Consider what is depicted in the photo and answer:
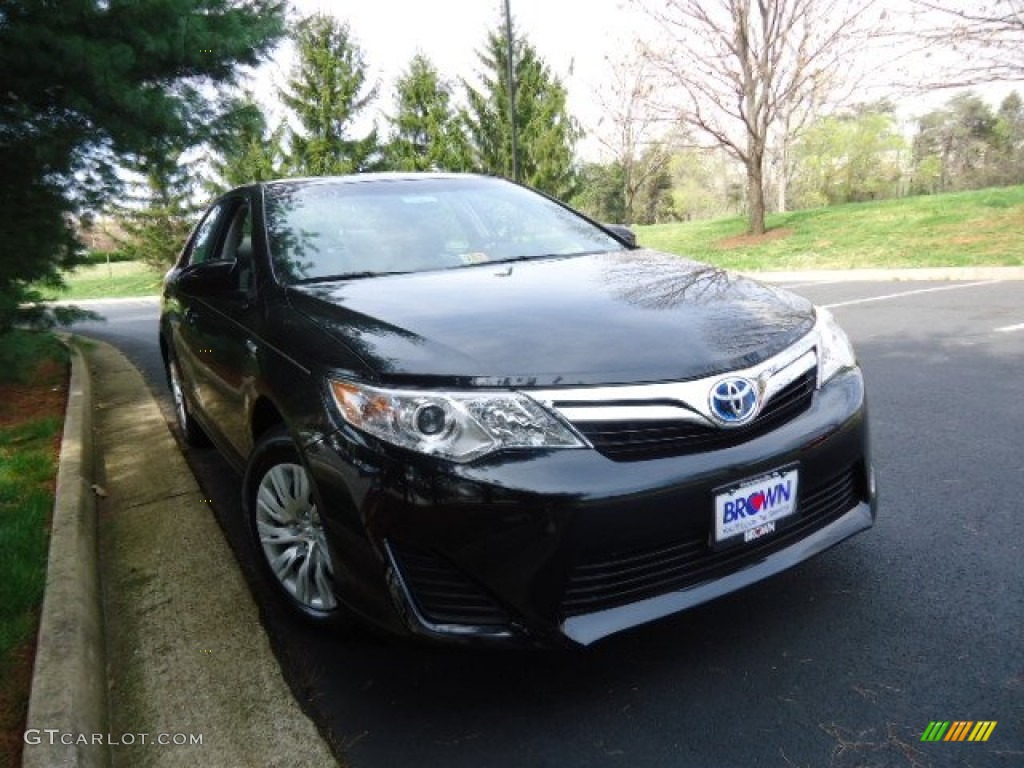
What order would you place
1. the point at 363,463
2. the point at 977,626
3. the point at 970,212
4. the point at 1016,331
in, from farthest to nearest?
1. the point at 970,212
2. the point at 1016,331
3. the point at 977,626
4. the point at 363,463

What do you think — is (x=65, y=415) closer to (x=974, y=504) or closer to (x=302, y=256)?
(x=302, y=256)

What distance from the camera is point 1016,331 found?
6.43 m

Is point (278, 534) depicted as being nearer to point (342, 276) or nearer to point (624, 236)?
point (342, 276)

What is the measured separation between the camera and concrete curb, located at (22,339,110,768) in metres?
1.86

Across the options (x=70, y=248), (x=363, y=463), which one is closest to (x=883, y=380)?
(x=363, y=463)

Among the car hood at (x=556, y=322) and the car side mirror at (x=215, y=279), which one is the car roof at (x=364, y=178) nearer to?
the car side mirror at (x=215, y=279)

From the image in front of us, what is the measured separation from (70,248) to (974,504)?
687 centimetres

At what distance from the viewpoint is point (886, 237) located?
52.3 feet

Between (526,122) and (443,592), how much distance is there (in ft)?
90.9

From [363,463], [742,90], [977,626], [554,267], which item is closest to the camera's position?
[363,463]

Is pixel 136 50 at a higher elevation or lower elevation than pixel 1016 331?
higher

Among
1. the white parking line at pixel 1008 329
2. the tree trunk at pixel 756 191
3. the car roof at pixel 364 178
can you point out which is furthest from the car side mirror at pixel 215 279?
the tree trunk at pixel 756 191

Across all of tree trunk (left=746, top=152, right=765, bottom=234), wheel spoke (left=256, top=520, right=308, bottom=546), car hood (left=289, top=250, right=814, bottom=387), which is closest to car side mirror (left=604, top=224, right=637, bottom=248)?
car hood (left=289, top=250, right=814, bottom=387)

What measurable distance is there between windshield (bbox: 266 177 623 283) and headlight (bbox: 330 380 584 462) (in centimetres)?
113
